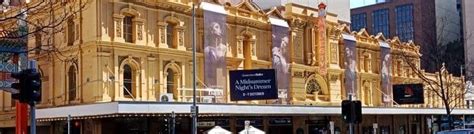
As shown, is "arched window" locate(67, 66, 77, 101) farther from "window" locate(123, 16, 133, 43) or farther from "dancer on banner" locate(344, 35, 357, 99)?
"dancer on banner" locate(344, 35, 357, 99)

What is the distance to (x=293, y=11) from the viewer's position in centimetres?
5162

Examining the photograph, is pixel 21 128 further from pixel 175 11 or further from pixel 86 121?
pixel 175 11

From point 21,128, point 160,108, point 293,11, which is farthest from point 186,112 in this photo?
point 293,11

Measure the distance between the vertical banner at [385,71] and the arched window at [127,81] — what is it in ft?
93.8

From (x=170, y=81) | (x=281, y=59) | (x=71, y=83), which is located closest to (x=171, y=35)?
(x=170, y=81)

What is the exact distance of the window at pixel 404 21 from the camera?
368 feet

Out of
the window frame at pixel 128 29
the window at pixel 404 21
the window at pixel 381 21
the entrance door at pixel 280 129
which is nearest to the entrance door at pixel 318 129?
the entrance door at pixel 280 129

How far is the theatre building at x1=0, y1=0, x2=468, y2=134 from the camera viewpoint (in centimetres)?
3797

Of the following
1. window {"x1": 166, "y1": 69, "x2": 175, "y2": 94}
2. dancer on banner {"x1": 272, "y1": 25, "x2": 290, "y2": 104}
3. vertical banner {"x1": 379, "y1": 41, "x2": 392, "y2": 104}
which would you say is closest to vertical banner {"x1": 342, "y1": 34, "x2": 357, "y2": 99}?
vertical banner {"x1": 379, "y1": 41, "x2": 392, "y2": 104}

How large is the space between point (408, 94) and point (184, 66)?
74.6ft

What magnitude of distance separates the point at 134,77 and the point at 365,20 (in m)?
85.4

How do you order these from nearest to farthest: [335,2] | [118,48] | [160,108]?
[160,108] → [118,48] → [335,2]

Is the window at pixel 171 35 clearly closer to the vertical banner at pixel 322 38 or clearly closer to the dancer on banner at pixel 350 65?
the vertical banner at pixel 322 38

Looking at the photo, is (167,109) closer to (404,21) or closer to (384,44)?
(384,44)
